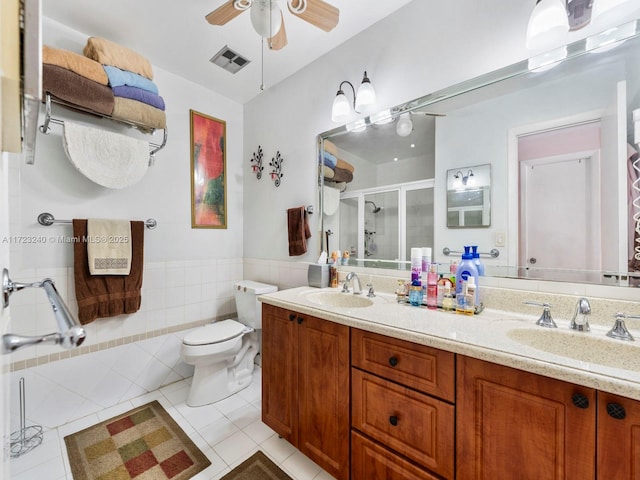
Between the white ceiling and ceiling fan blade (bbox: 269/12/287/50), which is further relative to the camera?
the white ceiling

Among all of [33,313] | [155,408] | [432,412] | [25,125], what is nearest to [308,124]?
[25,125]

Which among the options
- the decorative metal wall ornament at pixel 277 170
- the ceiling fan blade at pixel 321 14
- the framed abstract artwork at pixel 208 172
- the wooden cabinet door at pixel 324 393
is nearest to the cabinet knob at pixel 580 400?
the wooden cabinet door at pixel 324 393

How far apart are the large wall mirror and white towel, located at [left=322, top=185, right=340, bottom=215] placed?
0.96 feet

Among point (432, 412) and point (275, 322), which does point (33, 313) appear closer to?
point (275, 322)

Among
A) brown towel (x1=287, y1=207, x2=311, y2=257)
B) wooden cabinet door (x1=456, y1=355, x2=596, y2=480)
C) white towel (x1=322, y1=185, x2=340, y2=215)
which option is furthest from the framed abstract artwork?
wooden cabinet door (x1=456, y1=355, x2=596, y2=480)

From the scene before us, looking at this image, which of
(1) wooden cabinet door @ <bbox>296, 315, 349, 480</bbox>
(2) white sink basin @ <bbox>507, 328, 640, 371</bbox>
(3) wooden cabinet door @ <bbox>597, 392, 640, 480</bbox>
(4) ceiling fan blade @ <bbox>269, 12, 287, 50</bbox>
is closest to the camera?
(3) wooden cabinet door @ <bbox>597, 392, 640, 480</bbox>

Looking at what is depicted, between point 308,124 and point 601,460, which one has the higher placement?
point 308,124

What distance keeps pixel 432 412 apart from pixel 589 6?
5.17ft

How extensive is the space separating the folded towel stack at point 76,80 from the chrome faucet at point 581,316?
2444 mm

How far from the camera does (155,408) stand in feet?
5.89

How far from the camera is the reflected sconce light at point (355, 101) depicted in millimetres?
1570

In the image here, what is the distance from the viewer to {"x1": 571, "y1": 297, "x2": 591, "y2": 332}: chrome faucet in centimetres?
94

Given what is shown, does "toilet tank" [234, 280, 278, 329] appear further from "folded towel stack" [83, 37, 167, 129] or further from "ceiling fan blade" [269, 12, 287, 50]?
"ceiling fan blade" [269, 12, 287, 50]

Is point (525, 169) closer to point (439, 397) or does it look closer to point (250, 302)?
point (439, 397)
